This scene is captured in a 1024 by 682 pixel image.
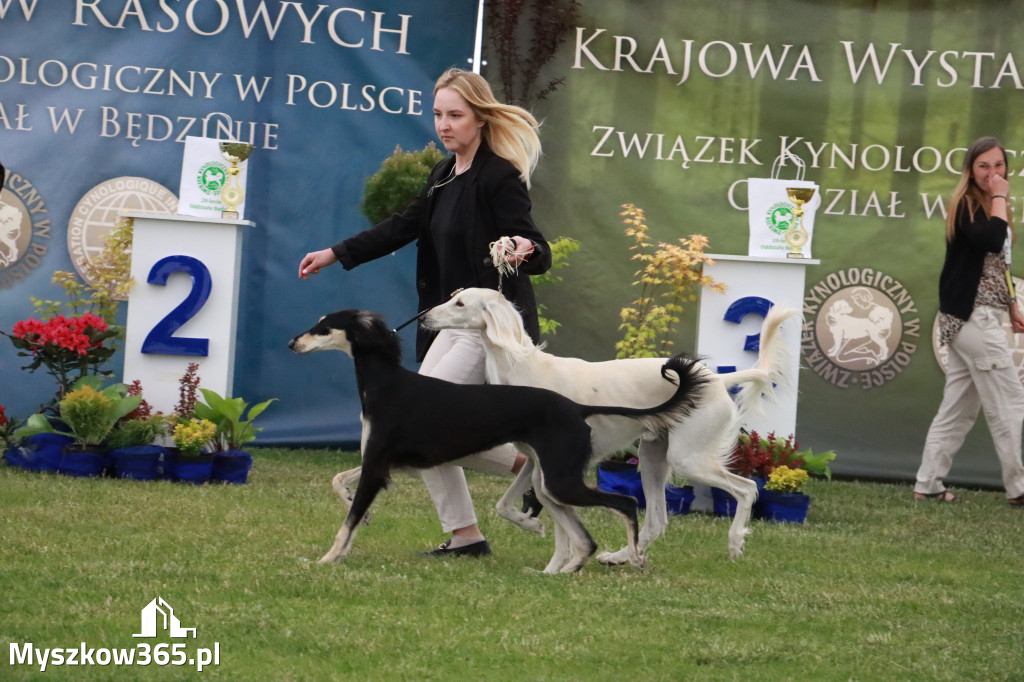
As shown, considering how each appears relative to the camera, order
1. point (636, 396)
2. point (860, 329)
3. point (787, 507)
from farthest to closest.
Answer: point (860, 329) < point (787, 507) < point (636, 396)

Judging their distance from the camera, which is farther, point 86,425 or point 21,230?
point 21,230

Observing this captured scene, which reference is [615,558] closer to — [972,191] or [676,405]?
[676,405]

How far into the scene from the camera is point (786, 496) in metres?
6.95

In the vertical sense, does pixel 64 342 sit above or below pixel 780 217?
below

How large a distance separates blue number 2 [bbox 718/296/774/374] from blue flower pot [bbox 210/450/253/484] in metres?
2.98

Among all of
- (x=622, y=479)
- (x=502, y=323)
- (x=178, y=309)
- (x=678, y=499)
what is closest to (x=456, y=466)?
(x=502, y=323)

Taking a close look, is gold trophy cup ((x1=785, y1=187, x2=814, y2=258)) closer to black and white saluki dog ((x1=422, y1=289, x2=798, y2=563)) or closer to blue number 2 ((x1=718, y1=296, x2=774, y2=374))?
blue number 2 ((x1=718, y1=296, x2=774, y2=374))

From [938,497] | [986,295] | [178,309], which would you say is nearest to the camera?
[178,309]

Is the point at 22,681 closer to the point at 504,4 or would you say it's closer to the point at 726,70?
the point at 504,4

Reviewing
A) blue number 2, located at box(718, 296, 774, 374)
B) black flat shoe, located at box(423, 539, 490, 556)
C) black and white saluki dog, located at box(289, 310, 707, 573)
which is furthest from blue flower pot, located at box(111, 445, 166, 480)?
blue number 2, located at box(718, 296, 774, 374)

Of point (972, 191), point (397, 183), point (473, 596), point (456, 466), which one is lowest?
point (473, 596)

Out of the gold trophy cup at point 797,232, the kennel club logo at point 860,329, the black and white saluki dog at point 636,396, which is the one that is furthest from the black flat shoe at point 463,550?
the kennel club logo at point 860,329

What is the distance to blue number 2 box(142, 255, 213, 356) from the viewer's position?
728cm

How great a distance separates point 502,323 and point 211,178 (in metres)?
3.20
